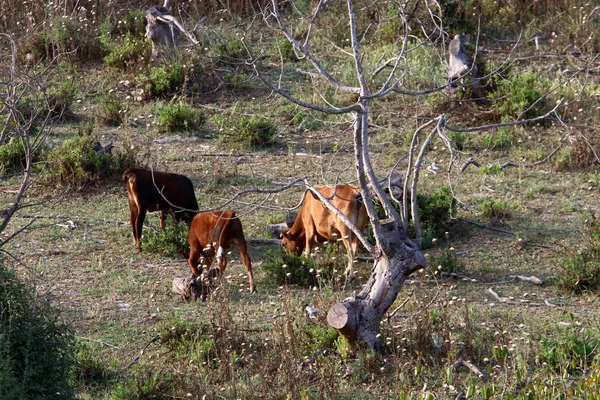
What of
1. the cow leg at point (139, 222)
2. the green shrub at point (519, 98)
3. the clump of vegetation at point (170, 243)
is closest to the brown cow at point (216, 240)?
the clump of vegetation at point (170, 243)

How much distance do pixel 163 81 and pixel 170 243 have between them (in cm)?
558

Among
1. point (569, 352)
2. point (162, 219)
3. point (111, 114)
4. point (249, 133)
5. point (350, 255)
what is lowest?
point (111, 114)

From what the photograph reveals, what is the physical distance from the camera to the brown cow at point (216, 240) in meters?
9.00

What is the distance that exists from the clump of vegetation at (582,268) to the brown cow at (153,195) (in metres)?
3.90

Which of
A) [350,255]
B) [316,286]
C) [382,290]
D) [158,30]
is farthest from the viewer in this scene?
[158,30]

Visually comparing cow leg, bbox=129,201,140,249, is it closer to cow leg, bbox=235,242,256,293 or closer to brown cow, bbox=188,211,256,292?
brown cow, bbox=188,211,256,292

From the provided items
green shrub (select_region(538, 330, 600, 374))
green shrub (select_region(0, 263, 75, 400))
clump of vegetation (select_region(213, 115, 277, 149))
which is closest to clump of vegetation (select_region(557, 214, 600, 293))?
green shrub (select_region(538, 330, 600, 374))

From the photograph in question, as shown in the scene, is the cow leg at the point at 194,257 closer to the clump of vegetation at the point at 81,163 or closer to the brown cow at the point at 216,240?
the brown cow at the point at 216,240

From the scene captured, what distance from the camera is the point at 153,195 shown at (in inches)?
402

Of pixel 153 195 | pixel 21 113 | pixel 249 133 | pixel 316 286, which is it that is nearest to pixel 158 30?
pixel 249 133

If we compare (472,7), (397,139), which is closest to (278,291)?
(397,139)

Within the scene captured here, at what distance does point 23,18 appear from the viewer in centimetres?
1733

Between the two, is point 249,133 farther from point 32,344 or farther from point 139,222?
point 32,344

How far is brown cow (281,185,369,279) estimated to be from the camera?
9305mm
